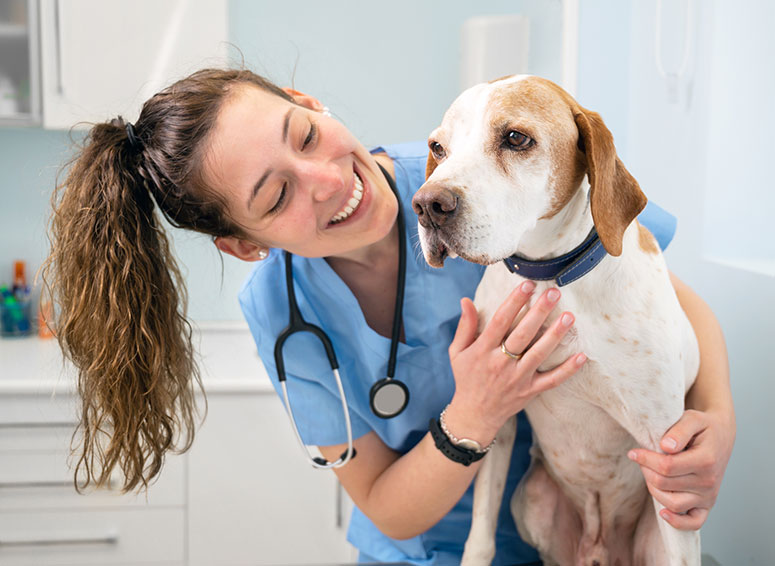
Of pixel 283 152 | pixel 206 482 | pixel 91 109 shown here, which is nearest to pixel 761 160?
pixel 283 152

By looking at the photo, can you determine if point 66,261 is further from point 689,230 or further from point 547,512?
point 689,230

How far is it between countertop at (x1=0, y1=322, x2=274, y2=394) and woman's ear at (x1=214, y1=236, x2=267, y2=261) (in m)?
0.48

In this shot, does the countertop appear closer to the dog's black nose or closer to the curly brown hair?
the curly brown hair

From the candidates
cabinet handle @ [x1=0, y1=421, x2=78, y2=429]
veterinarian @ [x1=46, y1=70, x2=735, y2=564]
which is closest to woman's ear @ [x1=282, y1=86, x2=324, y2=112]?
veterinarian @ [x1=46, y1=70, x2=735, y2=564]

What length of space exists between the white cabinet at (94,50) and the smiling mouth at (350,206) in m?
1.28

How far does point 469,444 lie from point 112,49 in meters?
1.71

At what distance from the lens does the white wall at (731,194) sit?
130 centimetres

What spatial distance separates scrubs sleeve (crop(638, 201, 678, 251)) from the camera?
121 cm

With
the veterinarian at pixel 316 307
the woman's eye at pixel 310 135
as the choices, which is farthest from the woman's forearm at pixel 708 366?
the woman's eye at pixel 310 135

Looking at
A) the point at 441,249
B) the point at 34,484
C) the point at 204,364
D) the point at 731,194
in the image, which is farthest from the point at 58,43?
the point at 731,194

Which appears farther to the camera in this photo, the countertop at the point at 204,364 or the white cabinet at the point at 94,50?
the white cabinet at the point at 94,50

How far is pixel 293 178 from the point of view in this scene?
3.34 ft

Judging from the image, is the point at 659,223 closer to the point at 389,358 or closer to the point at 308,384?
the point at 389,358

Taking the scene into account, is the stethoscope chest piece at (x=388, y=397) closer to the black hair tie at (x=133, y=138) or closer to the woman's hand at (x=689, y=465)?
the woman's hand at (x=689, y=465)
